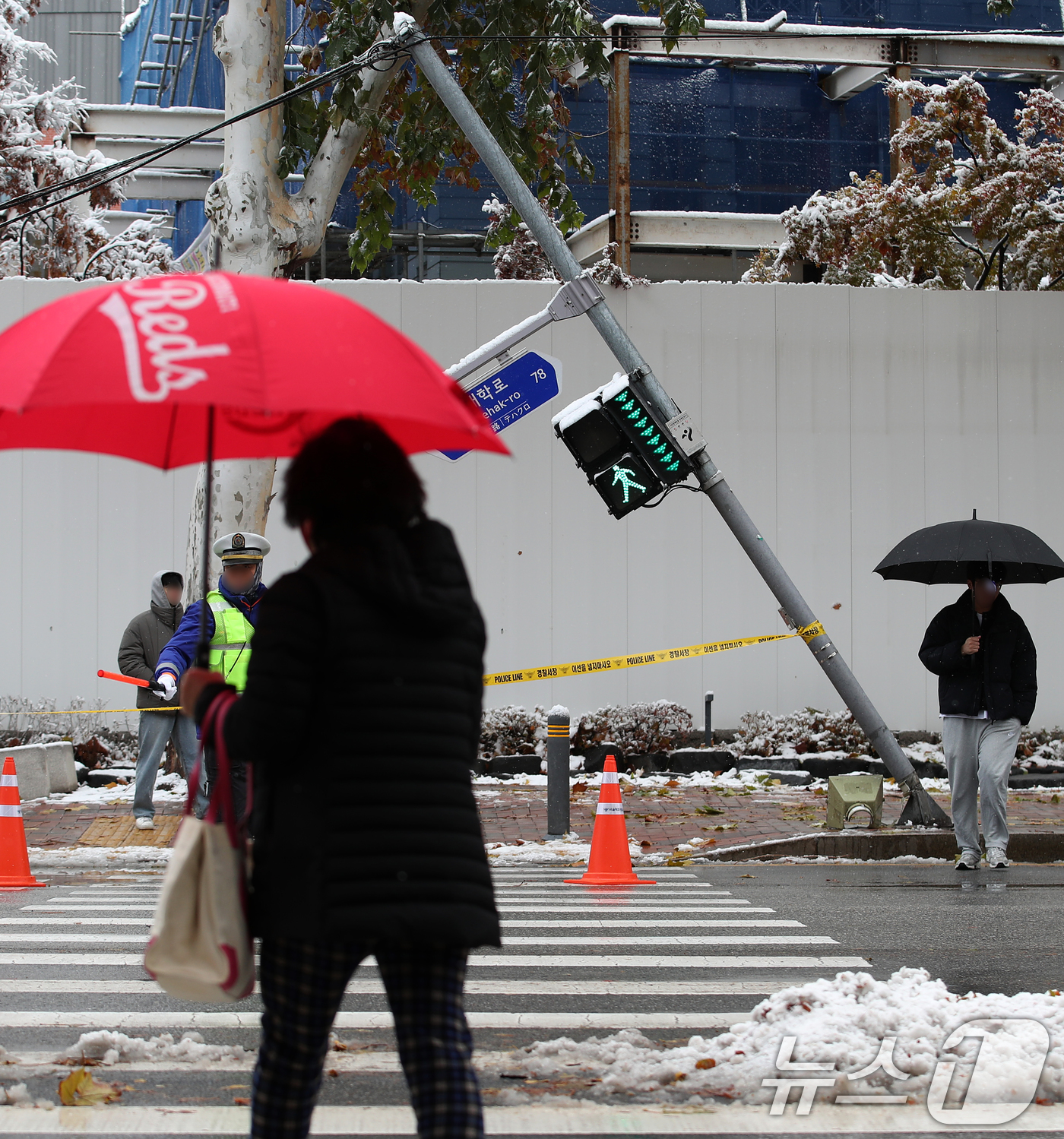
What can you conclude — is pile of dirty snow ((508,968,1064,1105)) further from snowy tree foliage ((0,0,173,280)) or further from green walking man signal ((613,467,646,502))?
snowy tree foliage ((0,0,173,280))

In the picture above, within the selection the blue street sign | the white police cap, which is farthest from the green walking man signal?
the white police cap

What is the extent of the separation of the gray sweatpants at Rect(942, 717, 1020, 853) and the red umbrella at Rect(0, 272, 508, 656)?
7032 millimetres

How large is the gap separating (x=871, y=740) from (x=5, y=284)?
35.4ft

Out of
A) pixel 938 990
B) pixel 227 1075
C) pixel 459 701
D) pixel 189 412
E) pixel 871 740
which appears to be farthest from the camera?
pixel 871 740

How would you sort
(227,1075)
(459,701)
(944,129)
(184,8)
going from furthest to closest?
(184,8) < (944,129) < (227,1075) < (459,701)

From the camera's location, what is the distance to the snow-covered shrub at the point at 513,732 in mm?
15484

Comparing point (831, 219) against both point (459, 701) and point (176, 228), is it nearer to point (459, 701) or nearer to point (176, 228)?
point (459, 701)

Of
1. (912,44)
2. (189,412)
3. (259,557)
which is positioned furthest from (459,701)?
(912,44)

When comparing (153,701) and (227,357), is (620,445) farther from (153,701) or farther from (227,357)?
(227,357)

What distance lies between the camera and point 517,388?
11.0 meters

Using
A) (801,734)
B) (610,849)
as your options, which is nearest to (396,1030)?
(610,849)

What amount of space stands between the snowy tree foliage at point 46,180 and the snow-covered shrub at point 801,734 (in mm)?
12415

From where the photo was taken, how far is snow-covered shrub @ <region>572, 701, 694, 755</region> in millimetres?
15414

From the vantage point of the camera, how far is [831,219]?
2084 centimetres
